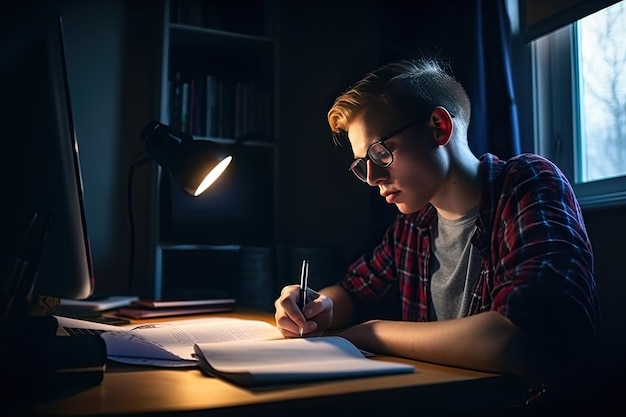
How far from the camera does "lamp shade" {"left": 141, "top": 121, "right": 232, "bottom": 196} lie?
125 cm

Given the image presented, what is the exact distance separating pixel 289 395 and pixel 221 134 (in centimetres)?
177

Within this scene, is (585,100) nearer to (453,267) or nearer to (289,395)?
(453,267)

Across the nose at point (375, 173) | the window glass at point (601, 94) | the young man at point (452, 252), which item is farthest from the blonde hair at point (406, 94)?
the window glass at point (601, 94)

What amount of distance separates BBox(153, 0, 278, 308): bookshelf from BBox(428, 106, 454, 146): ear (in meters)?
0.99

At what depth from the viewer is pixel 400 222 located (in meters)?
1.51

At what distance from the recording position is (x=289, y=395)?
2.10ft

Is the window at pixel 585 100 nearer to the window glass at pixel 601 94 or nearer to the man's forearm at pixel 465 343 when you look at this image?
the window glass at pixel 601 94

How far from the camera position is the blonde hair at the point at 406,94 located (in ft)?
4.07

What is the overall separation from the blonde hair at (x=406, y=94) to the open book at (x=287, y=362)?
1.75 ft

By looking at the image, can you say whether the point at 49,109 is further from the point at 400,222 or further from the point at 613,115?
the point at 613,115

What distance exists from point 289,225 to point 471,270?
1341mm

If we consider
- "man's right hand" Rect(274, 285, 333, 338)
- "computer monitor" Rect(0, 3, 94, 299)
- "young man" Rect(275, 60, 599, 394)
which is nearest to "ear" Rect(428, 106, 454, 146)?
"young man" Rect(275, 60, 599, 394)

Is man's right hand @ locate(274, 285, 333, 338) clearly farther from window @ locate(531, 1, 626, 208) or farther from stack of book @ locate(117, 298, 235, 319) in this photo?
window @ locate(531, 1, 626, 208)

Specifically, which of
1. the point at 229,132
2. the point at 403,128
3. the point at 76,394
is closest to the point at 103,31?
the point at 229,132
